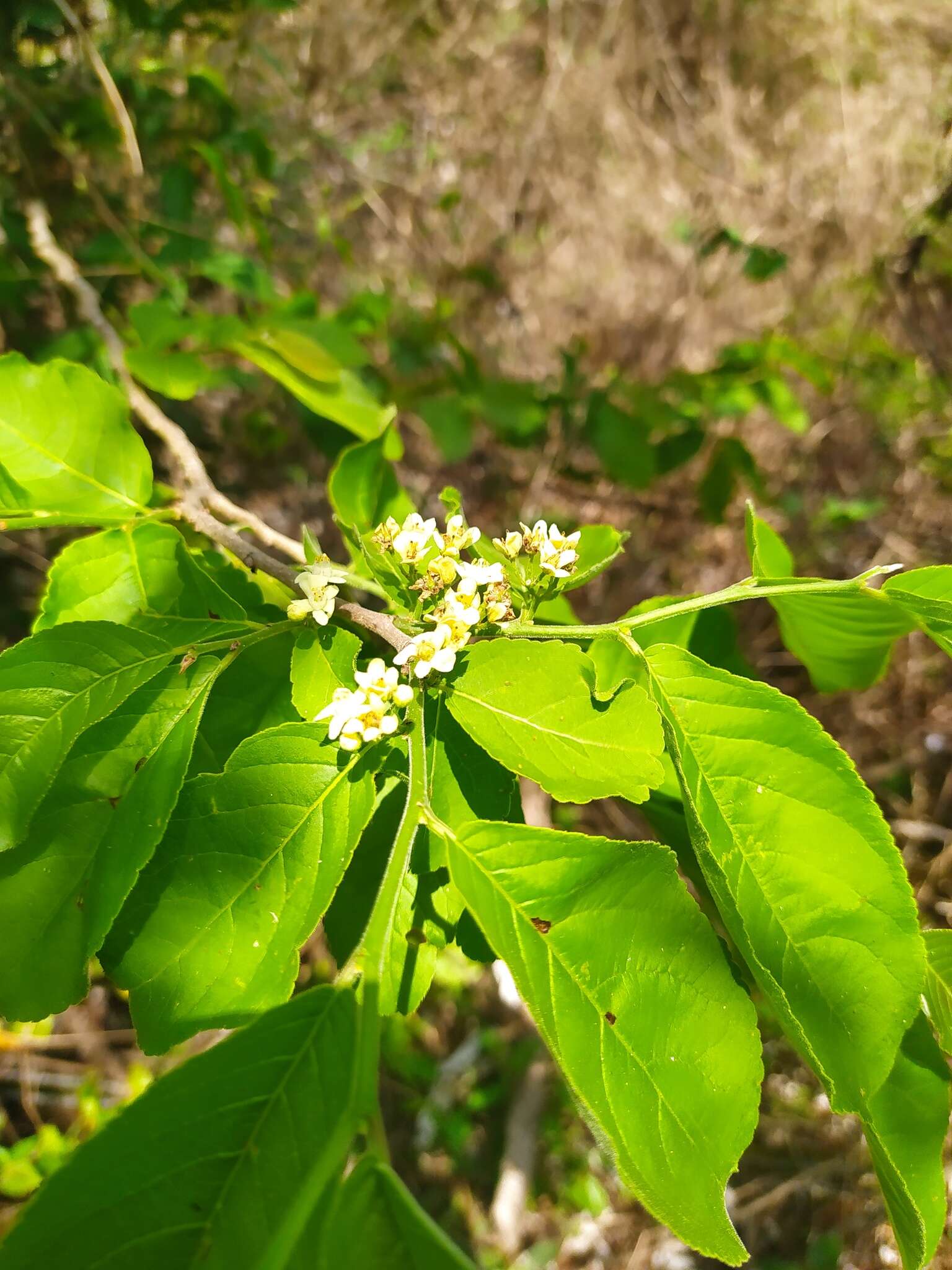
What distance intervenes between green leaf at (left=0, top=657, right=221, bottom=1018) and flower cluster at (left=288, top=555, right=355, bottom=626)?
0.40ft

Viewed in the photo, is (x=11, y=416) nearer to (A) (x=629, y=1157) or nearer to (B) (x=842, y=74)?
(A) (x=629, y=1157)

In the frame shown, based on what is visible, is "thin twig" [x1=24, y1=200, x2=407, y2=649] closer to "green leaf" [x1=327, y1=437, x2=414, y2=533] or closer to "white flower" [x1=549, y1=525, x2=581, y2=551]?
"green leaf" [x1=327, y1=437, x2=414, y2=533]

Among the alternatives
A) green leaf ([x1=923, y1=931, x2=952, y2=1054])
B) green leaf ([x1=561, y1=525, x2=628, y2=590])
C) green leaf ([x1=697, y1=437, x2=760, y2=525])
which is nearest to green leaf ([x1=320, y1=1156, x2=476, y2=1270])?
green leaf ([x1=923, y1=931, x2=952, y2=1054])

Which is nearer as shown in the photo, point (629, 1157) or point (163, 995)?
point (629, 1157)

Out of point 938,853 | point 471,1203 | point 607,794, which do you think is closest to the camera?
point 607,794

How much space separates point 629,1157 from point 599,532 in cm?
91

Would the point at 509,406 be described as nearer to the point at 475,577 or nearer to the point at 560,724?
the point at 475,577

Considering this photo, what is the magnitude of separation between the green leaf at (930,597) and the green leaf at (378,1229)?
0.73 m

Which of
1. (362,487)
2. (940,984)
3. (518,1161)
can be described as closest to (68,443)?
(362,487)

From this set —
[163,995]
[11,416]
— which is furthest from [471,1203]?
[11,416]

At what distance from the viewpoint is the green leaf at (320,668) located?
938 mm

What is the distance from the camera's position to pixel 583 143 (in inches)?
212

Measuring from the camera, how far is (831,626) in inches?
46.9

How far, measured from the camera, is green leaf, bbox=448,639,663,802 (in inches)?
32.2
